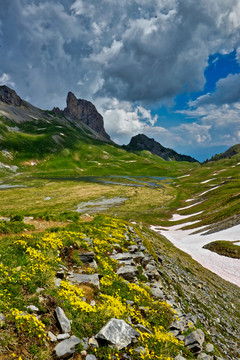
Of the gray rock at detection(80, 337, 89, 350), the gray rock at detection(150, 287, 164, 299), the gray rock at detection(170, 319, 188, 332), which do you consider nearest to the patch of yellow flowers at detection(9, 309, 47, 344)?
the gray rock at detection(80, 337, 89, 350)

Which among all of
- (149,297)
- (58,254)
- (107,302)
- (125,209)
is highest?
(58,254)

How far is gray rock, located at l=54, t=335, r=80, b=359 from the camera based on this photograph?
595 cm

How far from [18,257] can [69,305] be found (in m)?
4.00

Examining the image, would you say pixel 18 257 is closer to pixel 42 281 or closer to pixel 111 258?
pixel 42 281

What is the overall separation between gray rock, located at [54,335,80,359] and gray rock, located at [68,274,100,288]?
3863 mm

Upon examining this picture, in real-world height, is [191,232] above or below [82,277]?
below

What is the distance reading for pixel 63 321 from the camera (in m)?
7.00

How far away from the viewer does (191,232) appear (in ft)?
169

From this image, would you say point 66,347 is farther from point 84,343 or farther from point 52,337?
point 84,343

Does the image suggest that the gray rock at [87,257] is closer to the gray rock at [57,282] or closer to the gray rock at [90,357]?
the gray rock at [57,282]

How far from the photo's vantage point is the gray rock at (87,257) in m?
12.7

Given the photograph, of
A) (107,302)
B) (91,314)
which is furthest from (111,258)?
(91,314)

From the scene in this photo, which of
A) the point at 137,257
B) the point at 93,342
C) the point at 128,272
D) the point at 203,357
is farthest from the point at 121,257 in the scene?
the point at 93,342

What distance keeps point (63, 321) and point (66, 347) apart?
964 millimetres
